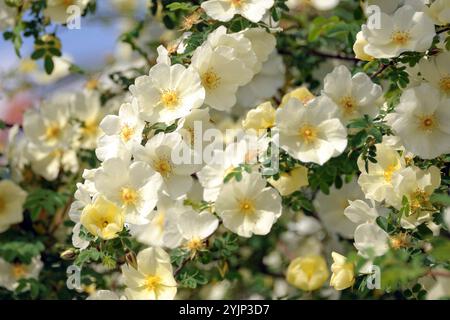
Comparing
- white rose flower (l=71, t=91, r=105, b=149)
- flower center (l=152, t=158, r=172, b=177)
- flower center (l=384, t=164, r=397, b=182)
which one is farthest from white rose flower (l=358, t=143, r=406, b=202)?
white rose flower (l=71, t=91, r=105, b=149)

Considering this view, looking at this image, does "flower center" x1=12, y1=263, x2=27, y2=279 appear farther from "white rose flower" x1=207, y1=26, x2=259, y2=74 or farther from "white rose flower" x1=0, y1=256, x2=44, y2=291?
"white rose flower" x1=207, y1=26, x2=259, y2=74

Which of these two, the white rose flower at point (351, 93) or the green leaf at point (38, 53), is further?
the green leaf at point (38, 53)

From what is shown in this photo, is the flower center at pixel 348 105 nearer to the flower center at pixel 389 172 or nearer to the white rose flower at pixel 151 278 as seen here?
the flower center at pixel 389 172

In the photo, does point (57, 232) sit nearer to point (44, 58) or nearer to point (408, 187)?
point (44, 58)

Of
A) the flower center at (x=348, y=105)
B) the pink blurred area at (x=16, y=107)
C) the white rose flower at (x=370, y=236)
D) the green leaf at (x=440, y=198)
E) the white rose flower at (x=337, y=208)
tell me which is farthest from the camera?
the pink blurred area at (x=16, y=107)

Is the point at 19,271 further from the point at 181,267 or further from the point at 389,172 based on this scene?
the point at 389,172

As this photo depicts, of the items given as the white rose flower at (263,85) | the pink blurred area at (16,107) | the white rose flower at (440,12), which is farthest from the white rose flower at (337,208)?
the pink blurred area at (16,107)
